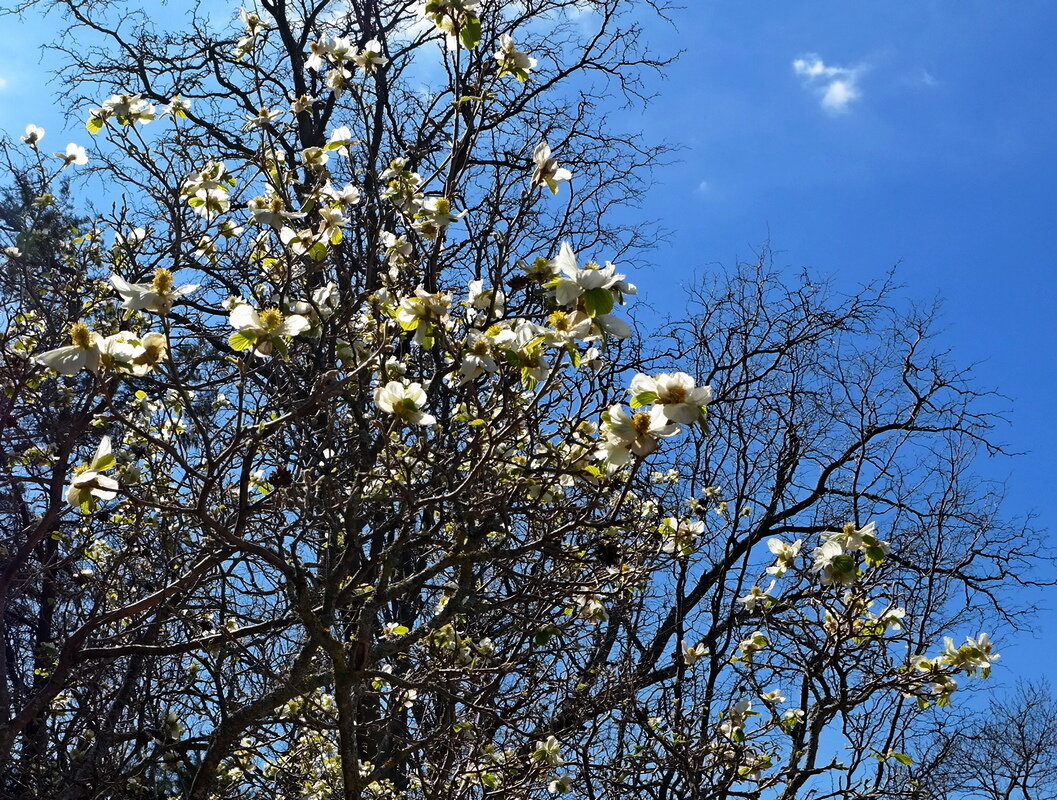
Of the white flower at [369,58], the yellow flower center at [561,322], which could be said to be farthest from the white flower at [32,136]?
the yellow flower center at [561,322]

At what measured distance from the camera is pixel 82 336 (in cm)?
214

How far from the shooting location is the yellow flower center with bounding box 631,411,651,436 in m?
2.03

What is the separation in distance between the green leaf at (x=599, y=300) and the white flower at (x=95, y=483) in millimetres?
1193

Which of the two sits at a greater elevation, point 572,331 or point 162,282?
point 162,282

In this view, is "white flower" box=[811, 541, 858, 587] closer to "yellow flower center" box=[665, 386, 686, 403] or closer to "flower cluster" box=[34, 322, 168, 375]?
"yellow flower center" box=[665, 386, 686, 403]

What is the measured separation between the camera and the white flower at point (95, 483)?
220cm

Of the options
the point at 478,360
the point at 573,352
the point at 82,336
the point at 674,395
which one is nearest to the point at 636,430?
the point at 674,395

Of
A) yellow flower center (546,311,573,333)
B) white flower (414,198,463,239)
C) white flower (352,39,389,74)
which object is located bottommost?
yellow flower center (546,311,573,333)

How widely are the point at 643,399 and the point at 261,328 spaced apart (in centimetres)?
98

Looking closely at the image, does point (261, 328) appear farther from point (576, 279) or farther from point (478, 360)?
point (576, 279)

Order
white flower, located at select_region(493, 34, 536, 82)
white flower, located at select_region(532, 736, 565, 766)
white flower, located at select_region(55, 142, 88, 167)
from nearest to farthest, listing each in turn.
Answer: white flower, located at select_region(493, 34, 536, 82) → white flower, located at select_region(532, 736, 565, 766) → white flower, located at select_region(55, 142, 88, 167)

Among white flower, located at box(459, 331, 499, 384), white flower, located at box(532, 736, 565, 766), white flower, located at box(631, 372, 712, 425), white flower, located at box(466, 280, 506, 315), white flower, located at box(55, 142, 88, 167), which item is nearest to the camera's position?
white flower, located at box(631, 372, 712, 425)

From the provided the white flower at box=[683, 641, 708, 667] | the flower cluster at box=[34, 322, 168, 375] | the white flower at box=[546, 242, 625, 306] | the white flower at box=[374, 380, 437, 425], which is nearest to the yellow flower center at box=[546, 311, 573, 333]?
the white flower at box=[546, 242, 625, 306]

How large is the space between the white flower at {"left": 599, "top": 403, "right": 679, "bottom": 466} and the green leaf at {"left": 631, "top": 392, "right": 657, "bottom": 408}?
26 millimetres
